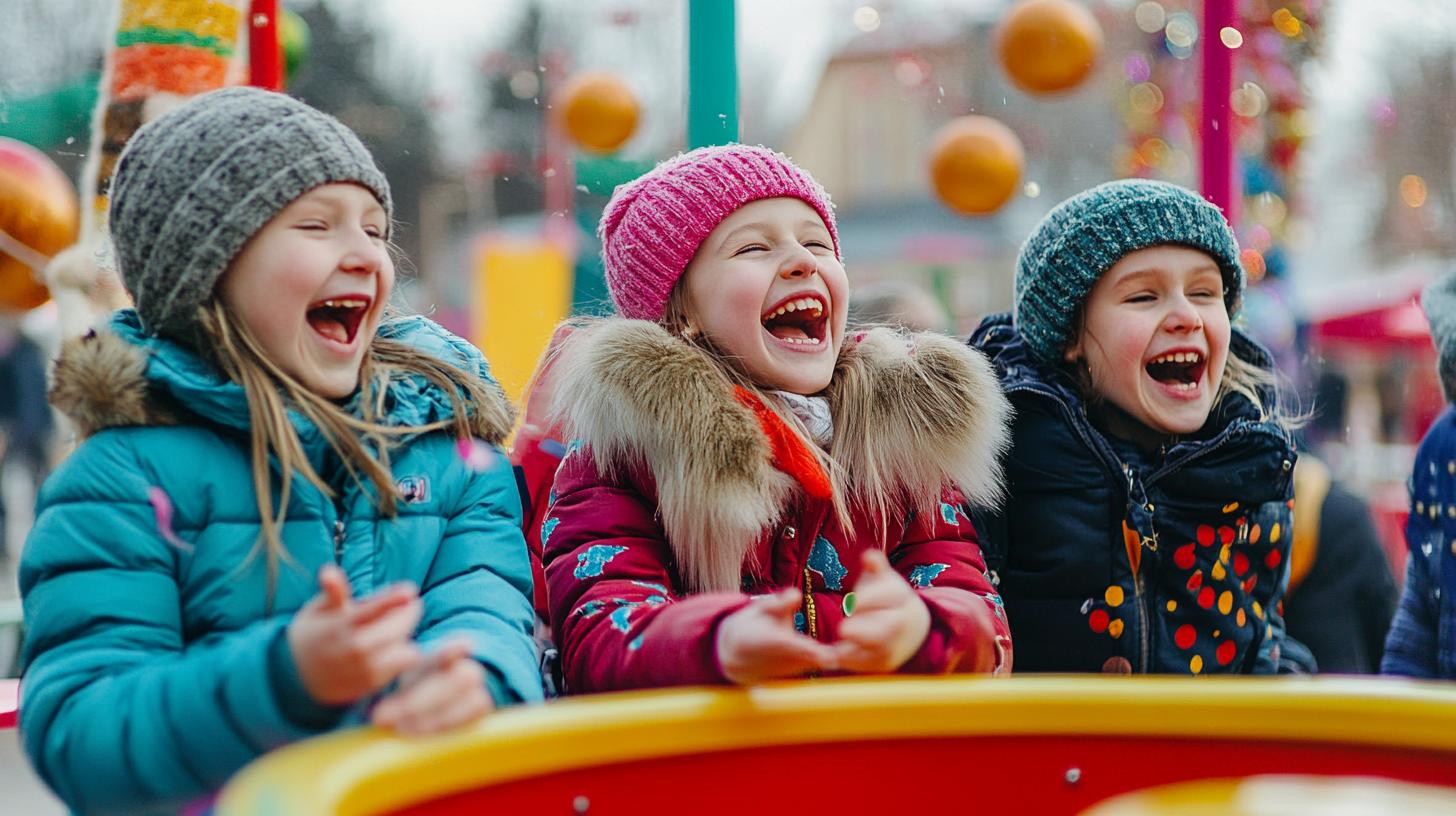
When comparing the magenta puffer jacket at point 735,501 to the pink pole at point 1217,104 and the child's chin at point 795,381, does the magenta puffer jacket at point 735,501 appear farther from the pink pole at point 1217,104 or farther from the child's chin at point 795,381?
the pink pole at point 1217,104

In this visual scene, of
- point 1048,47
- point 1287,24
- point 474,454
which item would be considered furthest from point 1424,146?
point 474,454

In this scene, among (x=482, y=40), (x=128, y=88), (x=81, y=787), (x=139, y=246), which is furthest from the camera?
(x=482, y=40)

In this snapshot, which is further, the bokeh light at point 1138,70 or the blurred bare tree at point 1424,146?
the blurred bare tree at point 1424,146

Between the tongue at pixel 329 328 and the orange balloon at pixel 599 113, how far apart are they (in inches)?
149

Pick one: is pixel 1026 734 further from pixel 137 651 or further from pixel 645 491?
pixel 137 651

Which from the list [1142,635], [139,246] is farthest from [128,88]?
[1142,635]

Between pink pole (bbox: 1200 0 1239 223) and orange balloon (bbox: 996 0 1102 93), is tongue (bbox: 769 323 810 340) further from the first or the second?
orange balloon (bbox: 996 0 1102 93)

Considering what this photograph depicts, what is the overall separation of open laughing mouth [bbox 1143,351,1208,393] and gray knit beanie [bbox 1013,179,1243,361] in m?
0.15

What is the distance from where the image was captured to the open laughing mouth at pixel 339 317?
5.44 ft

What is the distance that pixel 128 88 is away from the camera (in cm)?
238

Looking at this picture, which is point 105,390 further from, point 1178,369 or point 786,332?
point 1178,369

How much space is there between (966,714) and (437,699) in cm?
52

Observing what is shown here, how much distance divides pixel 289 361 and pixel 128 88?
102 centimetres

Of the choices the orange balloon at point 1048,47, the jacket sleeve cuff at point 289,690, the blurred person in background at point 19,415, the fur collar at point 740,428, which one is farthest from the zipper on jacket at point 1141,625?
the blurred person in background at point 19,415
